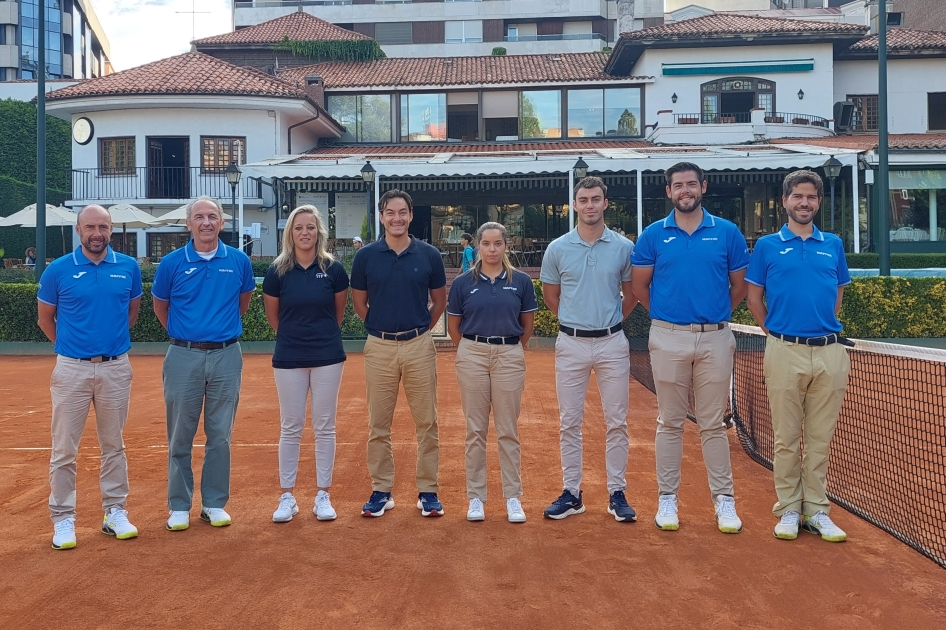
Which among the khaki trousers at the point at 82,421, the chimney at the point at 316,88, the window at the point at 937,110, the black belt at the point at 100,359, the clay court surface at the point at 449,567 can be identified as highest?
the chimney at the point at 316,88

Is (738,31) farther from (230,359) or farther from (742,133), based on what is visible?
(230,359)

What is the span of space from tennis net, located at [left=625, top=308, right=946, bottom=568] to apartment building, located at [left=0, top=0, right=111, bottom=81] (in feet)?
200

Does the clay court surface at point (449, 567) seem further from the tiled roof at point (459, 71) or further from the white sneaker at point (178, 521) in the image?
the tiled roof at point (459, 71)

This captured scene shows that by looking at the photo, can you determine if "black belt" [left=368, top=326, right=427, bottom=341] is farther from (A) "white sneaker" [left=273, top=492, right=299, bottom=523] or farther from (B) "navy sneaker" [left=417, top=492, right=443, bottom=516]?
(A) "white sneaker" [left=273, top=492, right=299, bottom=523]

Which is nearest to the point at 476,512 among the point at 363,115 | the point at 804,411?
the point at 804,411

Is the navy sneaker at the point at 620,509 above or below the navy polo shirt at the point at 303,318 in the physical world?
below

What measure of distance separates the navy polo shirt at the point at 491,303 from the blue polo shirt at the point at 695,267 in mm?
884

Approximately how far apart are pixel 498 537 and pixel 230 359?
2123 millimetres

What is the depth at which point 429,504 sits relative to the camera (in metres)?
5.89

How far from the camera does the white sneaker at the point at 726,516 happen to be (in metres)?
5.44

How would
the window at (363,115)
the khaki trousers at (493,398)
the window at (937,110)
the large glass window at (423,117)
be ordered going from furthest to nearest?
the window at (363,115) < the large glass window at (423,117) < the window at (937,110) < the khaki trousers at (493,398)

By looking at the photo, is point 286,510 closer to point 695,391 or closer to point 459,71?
point 695,391

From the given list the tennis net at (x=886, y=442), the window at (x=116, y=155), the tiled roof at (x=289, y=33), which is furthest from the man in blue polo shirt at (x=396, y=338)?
the tiled roof at (x=289, y=33)

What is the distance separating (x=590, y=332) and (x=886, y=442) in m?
3.88
